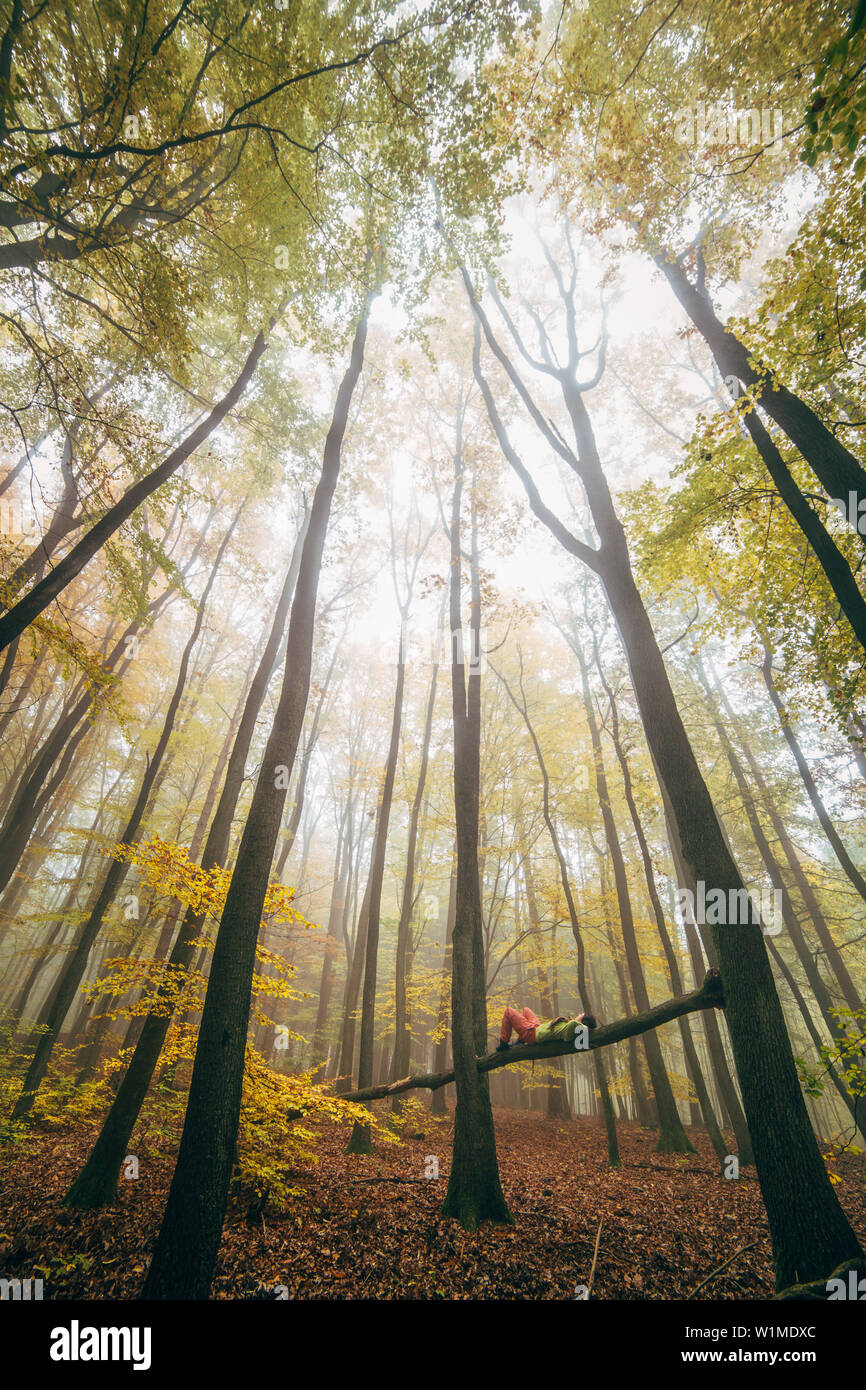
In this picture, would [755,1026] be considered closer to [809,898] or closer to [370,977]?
[370,977]

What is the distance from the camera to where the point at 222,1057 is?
3.77 meters

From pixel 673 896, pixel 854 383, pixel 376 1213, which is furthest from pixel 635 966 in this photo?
pixel 854 383

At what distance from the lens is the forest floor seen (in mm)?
4062

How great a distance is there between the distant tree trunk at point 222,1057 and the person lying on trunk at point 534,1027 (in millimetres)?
3143

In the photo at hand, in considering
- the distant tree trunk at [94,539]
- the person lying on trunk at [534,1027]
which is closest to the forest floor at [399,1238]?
the person lying on trunk at [534,1027]

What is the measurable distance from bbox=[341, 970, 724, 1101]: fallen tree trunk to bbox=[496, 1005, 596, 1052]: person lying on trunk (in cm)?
9

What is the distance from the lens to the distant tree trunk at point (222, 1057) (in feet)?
10.6

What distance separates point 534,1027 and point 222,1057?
3.93m

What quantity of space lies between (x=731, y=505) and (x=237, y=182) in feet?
26.0

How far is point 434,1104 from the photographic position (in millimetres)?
13031

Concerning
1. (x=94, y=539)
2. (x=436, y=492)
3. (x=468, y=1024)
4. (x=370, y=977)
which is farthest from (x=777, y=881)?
(x=94, y=539)

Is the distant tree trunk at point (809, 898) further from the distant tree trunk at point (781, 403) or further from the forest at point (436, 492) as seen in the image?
the distant tree trunk at point (781, 403)

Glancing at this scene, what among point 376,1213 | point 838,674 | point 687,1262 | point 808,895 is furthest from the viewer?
point 808,895
